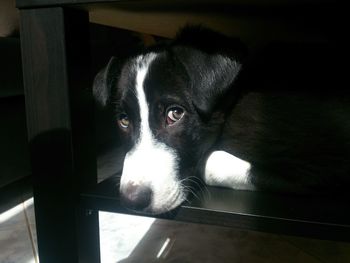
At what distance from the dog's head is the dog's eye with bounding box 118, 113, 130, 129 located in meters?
0.02

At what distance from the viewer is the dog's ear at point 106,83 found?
51.5 inches

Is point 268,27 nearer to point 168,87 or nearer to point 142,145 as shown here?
point 168,87

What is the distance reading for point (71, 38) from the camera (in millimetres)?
1003

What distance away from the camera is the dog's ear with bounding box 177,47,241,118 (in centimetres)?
110

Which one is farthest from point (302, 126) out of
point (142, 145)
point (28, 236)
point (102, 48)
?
point (102, 48)

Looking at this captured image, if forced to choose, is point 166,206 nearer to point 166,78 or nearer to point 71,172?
point 71,172

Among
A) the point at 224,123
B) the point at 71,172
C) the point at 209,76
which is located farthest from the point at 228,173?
the point at 71,172

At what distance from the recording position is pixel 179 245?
1.54m

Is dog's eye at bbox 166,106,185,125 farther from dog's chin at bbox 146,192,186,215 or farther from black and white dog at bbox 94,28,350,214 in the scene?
dog's chin at bbox 146,192,186,215

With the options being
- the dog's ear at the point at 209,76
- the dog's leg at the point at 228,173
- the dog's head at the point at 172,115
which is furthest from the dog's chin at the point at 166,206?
the dog's ear at the point at 209,76

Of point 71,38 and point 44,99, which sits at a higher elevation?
point 71,38

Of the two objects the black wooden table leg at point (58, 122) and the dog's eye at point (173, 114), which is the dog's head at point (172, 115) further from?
the black wooden table leg at point (58, 122)

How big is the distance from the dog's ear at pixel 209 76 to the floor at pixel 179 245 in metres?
0.63

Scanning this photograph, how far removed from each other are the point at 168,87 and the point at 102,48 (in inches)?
48.0
